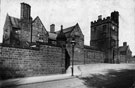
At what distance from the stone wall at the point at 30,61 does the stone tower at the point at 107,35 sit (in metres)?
22.7

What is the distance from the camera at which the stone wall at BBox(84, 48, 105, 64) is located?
89.2 feet

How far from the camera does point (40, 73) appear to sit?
11500mm

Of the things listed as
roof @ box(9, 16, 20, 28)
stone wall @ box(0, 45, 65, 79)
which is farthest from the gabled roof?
stone wall @ box(0, 45, 65, 79)

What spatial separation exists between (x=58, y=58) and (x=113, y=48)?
82.2 feet

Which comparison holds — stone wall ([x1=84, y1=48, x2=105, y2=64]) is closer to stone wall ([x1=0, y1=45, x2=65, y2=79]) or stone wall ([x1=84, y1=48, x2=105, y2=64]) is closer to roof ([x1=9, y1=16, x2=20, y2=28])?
stone wall ([x1=0, y1=45, x2=65, y2=79])

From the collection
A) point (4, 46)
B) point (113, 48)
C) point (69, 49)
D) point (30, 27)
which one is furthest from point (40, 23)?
point (113, 48)

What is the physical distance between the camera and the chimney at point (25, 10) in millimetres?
20219

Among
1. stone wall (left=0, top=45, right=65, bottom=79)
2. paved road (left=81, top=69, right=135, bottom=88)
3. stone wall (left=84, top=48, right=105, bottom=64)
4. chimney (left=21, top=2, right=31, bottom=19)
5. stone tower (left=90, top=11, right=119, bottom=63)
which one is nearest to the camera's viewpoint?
paved road (left=81, top=69, right=135, bottom=88)

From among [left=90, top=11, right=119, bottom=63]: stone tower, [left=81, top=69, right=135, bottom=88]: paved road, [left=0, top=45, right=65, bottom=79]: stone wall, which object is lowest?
[left=81, top=69, right=135, bottom=88]: paved road

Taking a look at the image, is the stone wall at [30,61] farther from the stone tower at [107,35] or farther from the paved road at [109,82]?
the stone tower at [107,35]

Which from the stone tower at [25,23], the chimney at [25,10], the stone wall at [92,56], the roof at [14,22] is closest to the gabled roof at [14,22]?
the roof at [14,22]

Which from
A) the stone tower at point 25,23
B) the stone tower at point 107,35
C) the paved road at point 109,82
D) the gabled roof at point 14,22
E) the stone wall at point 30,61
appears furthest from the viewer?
the stone tower at point 107,35

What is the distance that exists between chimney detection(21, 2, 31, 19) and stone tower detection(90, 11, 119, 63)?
76.5 ft

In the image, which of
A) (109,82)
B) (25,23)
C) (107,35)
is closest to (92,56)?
(107,35)
